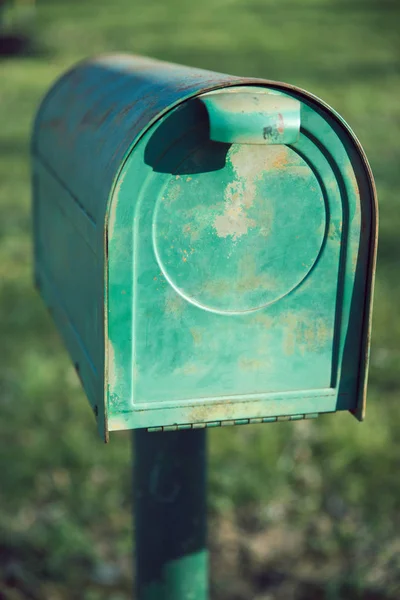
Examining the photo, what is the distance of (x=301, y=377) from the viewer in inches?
64.6

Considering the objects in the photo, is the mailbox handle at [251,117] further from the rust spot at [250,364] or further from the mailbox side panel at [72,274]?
the rust spot at [250,364]

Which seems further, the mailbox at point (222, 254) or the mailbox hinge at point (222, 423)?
the mailbox hinge at point (222, 423)

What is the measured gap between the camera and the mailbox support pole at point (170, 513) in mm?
1850

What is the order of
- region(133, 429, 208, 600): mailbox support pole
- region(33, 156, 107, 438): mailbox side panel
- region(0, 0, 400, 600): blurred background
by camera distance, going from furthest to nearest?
region(0, 0, 400, 600): blurred background, region(133, 429, 208, 600): mailbox support pole, region(33, 156, 107, 438): mailbox side panel

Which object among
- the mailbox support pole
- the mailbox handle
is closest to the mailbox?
the mailbox handle

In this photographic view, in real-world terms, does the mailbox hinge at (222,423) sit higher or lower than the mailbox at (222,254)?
lower

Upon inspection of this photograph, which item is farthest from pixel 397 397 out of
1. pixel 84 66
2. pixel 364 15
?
pixel 364 15

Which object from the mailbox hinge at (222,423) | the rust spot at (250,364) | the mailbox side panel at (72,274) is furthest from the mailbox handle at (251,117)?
the mailbox hinge at (222,423)

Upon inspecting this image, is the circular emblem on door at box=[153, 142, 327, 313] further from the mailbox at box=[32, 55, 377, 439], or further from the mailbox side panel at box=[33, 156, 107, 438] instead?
the mailbox side panel at box=[33, 156, 107, 438]

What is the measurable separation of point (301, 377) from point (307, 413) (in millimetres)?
74

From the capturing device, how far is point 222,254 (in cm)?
154

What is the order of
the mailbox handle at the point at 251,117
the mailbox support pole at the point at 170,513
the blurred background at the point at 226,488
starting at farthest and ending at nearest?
the blurred background at the point at 226,488 < the mailbox support pole at the point at 170,513 < the mailbox handle at the point at 251,117

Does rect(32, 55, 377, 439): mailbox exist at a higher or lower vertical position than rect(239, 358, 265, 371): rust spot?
higher

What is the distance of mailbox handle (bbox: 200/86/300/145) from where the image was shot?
55.0 inches
